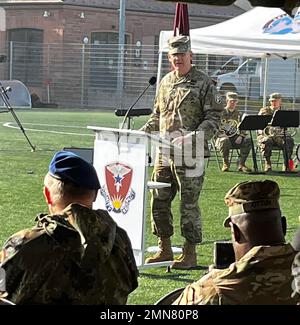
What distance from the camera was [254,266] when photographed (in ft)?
10.7

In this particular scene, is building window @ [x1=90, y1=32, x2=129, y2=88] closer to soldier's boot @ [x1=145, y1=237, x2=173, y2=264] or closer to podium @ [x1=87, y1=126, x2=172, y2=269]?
soldier's boot @ [x1=145, y1=237, x2=173, y2=264]

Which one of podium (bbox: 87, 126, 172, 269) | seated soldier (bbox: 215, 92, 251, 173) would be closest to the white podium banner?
podium (bbox: 87, 126, 172, 269)

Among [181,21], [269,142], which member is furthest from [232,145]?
[181,21]

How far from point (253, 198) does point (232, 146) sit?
13.6 meters

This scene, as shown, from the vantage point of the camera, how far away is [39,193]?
12992 mm

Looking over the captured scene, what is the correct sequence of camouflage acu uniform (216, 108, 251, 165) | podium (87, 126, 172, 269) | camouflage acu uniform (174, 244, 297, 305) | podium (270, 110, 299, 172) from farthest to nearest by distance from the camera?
camouflage acu uniform (216, 108, 251, 165)
podium (270, 110, 299, 172)
podium (87, 126, 172, 269)
camouflage acu uniform (174, 244, 297, 305)

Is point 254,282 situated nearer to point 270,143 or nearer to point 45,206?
point 45,206

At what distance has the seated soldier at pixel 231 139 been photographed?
16906 millimetres

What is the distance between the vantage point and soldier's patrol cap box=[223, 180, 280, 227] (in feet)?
11.4

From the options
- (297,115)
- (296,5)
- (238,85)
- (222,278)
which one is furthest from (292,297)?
(238,85)

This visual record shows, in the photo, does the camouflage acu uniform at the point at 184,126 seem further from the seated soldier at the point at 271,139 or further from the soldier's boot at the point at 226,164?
the seated soldier at the point at 271,139

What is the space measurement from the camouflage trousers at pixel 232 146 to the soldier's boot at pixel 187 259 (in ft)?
28.6

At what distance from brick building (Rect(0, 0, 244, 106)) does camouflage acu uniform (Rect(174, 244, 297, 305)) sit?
3407 cm
